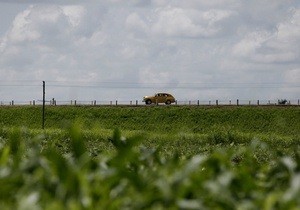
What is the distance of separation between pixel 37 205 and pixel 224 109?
7688 cm

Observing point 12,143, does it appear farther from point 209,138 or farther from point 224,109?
point 224,109

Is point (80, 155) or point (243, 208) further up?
point (80, 155)

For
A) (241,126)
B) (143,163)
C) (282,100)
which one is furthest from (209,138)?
(282,100)

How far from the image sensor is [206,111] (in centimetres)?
7738

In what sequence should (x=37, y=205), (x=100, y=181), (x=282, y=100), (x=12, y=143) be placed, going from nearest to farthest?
(x=37, y=205) → (x=100, y=181) → (x=12, y=143) → (x=282, y=100)

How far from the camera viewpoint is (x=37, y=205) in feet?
6.17

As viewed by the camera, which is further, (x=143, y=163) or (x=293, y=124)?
(x=293, y=124)

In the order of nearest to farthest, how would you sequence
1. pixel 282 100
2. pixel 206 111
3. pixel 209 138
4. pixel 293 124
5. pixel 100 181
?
1. pixel 100 181
2. pixel 209 138
3. pixel 293 124
4. pixel 206 111
5. pixel 282 100

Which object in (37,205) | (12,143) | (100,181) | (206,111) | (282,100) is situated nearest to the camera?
(37,205)

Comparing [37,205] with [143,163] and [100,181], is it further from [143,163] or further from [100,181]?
[143,163]

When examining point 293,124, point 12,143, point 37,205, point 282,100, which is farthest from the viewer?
point 282,100

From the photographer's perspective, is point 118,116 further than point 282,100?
No

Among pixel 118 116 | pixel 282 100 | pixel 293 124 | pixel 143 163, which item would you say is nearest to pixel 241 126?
pixel 293 124

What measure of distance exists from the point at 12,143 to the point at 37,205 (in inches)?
33.3
